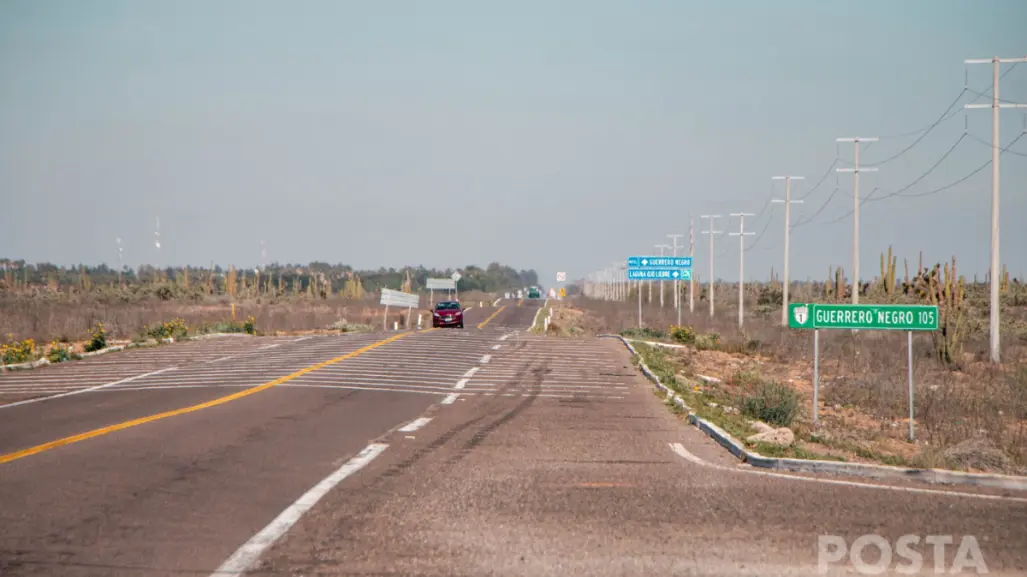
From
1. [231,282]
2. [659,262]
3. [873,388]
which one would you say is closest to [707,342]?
[659,262]

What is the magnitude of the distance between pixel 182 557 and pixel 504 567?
8.00 ft

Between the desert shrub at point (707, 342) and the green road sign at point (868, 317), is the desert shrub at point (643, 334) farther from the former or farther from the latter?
the green road sign at point (868, 317)

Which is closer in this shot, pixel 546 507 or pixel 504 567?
pixel 504 567

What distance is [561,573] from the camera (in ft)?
24.0

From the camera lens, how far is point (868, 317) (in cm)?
1688

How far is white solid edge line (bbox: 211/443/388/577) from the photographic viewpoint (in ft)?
24.1

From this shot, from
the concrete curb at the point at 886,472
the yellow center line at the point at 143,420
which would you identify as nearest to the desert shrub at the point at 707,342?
the yellow center line at the point at 143,420

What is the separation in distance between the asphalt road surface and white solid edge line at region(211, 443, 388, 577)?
0.09 ft

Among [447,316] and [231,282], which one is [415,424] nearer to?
[447,316]

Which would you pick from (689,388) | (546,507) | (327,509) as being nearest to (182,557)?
(327,509)

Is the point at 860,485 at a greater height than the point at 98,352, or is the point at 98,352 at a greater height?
the point at 98,352

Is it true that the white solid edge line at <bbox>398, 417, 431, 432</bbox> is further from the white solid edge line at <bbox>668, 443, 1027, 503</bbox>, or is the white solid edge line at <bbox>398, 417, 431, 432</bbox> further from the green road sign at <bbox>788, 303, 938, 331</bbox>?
the green road sign at <bbox>788, 303, 938, 331</bbox>

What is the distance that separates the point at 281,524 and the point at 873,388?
67.8 feet

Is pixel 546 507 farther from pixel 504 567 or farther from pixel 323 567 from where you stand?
pixel 323 567
